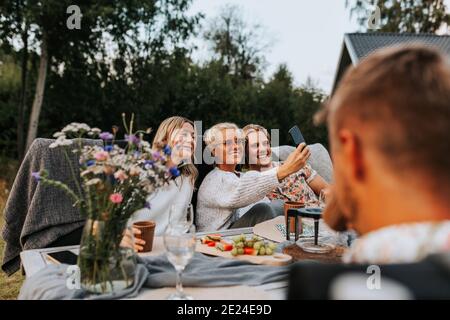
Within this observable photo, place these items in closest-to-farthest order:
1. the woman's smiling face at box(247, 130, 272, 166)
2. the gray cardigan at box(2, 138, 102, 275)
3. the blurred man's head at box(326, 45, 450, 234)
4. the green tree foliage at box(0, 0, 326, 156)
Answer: the blurred man's head at box(326, 45, 450, 234) < the gray cardigan at box(2, 138, 102, 275) < the woman's smiling face at box(247, 130, 272, 166) < the green tree foliage at box(0, 0, 326, 156)

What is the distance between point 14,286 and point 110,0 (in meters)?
7.94

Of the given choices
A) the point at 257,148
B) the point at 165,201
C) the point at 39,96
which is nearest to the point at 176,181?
the point at 165,201

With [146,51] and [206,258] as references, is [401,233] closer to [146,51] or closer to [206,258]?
[206,258]

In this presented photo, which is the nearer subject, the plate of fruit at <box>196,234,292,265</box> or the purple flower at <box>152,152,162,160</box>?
the purple flower at <box>152,152,162,160</box>

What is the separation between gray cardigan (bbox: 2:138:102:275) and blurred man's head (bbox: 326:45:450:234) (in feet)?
6.83

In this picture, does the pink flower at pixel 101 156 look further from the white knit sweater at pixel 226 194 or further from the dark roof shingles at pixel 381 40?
the dark roof shingles at pixel 381 40

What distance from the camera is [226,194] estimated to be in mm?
2971

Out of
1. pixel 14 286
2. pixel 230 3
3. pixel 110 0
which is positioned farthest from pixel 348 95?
pixel 230 3

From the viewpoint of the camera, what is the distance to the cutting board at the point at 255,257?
179 centimetres

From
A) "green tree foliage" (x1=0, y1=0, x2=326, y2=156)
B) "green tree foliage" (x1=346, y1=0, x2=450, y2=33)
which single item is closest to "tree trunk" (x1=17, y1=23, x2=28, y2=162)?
"green tree foliage" (x1=0, y1=0, x2=326, y2=156)

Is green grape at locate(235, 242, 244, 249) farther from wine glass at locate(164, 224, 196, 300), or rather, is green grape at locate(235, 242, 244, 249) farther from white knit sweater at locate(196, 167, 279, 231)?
white knit sweater at locate(196, 167, 279, 231)

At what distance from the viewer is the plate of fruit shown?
5.94 feet

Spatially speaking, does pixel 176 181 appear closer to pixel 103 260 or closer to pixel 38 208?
pixel 38 208

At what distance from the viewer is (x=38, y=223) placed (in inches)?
94.3
